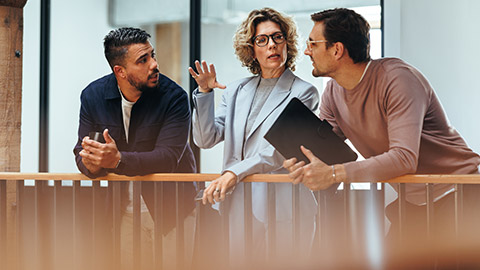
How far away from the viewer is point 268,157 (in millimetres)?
2643

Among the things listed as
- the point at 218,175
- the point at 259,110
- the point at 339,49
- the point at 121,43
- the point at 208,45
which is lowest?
the point at 218,175

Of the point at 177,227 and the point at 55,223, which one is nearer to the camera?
the point at 177,227

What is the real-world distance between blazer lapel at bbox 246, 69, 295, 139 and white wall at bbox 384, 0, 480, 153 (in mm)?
1773

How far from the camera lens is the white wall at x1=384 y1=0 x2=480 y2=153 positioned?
406cm

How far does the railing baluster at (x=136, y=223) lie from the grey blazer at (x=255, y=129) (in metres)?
0.36

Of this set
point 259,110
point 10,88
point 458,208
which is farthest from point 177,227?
point 10,88

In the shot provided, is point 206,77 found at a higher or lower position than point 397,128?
higher

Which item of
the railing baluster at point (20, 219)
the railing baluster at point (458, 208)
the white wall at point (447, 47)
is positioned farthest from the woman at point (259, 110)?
the white wall at point (447, 47)

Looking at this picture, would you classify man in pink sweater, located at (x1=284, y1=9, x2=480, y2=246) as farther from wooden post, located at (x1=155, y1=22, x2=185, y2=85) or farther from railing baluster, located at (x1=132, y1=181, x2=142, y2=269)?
wooden post, located at (x1=155, y1=22, x2=185, y2=85)

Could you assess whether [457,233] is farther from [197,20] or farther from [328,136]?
[197,20]

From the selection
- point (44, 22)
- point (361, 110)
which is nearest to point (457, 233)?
point (361, 110)

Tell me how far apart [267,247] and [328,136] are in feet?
1.92

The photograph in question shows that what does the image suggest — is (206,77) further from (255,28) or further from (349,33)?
(349,33)

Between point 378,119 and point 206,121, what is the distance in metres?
0.79
